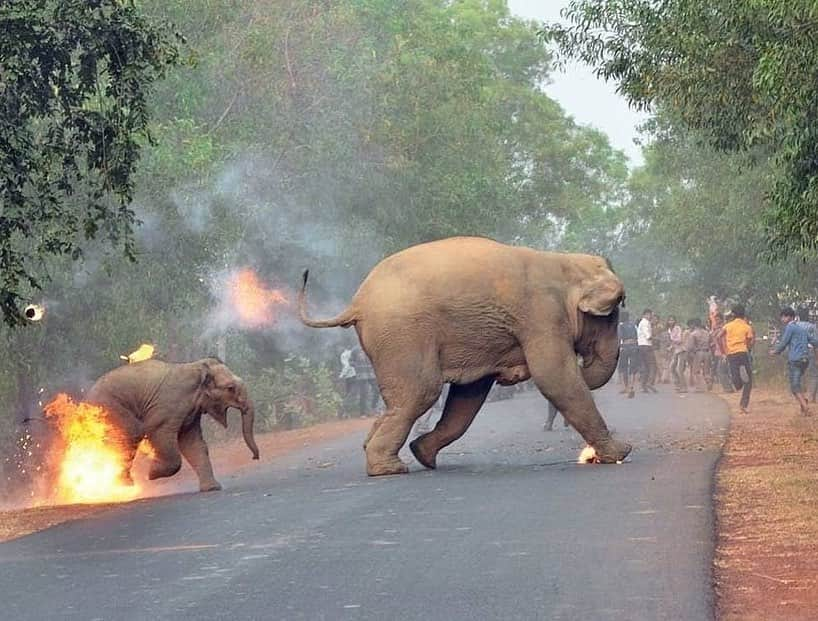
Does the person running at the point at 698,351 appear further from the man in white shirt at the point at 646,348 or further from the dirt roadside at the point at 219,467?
the dirt roadside at the point at 219,467

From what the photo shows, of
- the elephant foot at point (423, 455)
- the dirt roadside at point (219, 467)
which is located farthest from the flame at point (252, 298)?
the elephant foot at point (423, 455)

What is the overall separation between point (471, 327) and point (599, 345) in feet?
5.19

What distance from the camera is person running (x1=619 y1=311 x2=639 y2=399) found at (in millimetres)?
35375

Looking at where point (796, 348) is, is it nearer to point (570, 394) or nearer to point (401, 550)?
point (570, 394)

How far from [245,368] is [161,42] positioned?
19460mm

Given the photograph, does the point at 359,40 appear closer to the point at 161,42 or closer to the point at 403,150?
the point at 403,150

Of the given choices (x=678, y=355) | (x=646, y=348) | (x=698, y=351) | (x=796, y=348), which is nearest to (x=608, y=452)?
(x=796, y=348)

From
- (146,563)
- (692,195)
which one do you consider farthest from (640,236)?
(146,563)

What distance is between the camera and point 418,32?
39625mm

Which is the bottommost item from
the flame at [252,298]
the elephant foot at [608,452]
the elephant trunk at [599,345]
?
the elephant foot at [608,452]

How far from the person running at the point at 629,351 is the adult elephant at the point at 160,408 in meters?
19.1

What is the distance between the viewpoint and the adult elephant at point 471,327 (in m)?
16.0

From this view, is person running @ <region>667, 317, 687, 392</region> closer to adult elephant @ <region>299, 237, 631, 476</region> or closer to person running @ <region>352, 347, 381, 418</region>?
person running @ <region>352, 347, 381, 418</region>

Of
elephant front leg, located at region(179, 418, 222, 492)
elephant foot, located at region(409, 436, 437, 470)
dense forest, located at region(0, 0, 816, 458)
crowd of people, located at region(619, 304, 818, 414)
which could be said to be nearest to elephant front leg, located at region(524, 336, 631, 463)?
elephant foot, located at region(409, 436, 437, 470)
